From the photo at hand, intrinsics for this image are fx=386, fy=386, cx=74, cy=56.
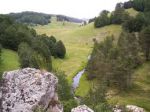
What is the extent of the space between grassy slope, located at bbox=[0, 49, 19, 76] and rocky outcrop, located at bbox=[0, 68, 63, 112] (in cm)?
8191

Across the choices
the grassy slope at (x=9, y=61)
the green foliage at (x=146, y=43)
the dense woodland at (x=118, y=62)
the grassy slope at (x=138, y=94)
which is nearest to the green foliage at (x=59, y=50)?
the dense woodland at (x=118, y=62)

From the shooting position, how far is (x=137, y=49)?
14788 cm

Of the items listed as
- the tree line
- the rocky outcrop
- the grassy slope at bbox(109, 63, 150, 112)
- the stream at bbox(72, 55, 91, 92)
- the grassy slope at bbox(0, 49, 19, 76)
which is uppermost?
the rocky outcrop

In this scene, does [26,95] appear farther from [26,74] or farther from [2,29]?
[2,29]

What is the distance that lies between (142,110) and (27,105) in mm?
73131

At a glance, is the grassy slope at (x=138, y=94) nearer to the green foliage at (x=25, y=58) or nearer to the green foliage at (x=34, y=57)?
the green foliage at (x=34, y=57)

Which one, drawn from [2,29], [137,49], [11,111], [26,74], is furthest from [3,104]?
[2,29]

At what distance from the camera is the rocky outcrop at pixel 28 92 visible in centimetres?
3503

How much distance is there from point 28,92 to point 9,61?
3864 inches

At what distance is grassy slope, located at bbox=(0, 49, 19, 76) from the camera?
123 m

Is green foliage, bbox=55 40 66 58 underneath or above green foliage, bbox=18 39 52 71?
underneath

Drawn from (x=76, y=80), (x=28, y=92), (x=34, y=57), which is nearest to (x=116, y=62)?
(x=76, y=80)

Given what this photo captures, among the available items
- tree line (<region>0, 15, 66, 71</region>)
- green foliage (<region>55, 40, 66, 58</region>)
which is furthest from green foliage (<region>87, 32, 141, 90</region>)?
green foliage (<region>55, 40, 66, 58</region>)

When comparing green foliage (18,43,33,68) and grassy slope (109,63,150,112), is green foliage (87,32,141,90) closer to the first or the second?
grassy slope (109,63,150,112)
